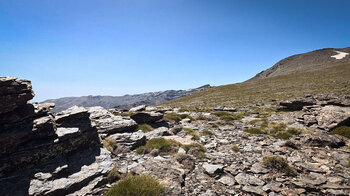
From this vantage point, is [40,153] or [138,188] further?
[40,153]

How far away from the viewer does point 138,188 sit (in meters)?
5.25

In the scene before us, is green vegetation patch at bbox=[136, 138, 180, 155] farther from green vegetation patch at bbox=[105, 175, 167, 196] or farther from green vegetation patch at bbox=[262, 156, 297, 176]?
green vegetation patch at bbox=[262, 156, 297, 176]

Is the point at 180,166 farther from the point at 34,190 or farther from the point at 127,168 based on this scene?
the point at 34,190

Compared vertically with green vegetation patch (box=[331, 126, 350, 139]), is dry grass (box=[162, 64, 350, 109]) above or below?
above

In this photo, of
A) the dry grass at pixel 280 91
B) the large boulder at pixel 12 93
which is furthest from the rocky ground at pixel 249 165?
the dry grass at pixel 280 91

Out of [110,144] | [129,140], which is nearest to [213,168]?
[129,140]

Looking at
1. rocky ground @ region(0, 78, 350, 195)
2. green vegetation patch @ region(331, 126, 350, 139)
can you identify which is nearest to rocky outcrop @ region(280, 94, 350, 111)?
green vegetation patch @ region(331, 126, 350, 139)

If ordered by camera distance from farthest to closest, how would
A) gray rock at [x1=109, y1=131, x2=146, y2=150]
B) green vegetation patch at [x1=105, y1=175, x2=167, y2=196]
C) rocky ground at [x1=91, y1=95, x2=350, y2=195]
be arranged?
gray rock at [x1=109, y1=131, x2=146, y2=150], rocky ground at [x1=91, y1=95, x2=350, y2=195], green vegetation patch at [x1=105, y1=175, x2=167, y2=196]

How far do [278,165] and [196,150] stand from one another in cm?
410

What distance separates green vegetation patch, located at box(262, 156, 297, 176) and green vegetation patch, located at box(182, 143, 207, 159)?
10.3 ft

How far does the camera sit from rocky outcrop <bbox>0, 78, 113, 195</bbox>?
5.66 metres

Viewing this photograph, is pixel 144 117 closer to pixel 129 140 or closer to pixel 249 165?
pixel 129 140

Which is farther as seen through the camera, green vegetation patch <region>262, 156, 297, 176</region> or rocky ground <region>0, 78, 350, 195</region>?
green vegetation patch <region>262, 156, 297, 176</region>

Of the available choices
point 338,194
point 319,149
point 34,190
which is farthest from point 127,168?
point 319,149
